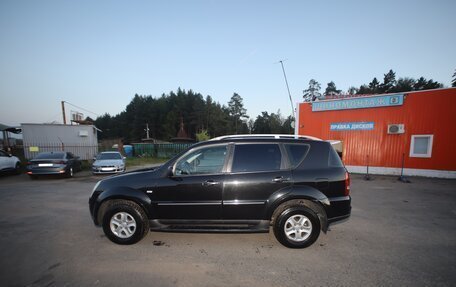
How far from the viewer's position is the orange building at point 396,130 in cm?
986

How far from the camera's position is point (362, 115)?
11.6 meters

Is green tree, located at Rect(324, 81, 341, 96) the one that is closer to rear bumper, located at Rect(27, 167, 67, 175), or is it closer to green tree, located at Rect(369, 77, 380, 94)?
green tree, located at Rect(369, 77, 380, 94)

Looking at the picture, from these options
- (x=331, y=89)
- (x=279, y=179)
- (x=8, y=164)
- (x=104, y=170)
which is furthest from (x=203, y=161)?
(x=331, y=89)

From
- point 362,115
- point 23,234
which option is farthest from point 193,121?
point 23,234

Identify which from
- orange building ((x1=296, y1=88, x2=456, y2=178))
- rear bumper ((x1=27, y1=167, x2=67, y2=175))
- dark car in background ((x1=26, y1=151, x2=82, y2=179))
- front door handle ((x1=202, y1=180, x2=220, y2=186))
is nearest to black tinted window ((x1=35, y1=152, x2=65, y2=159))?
dark car in background ((x1=26, y1=151, x2=82, y2=179))

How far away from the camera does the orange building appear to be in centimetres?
986

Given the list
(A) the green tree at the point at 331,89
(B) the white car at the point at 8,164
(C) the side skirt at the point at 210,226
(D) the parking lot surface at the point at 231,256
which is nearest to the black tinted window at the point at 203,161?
(C) the side skirt at the point at 210,226

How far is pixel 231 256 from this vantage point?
10.3ft

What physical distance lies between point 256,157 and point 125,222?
267cm

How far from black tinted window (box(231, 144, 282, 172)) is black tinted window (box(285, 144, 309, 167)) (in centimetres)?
20

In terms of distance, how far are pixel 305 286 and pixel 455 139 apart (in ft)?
41.9

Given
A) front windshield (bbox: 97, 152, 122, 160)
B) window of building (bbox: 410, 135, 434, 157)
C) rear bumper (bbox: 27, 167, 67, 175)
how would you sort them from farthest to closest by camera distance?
1. front windshield (bbox: 97, 152, 122, 160)
2. window of building (bbox: 410, 135, 434, 157)
3. rear bumper (bbox: 27, 167, 67, 175)

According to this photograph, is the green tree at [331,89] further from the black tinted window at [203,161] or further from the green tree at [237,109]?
the black tinted window at [203,161]

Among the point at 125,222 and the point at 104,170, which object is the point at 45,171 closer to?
Result: the point at 104,170
